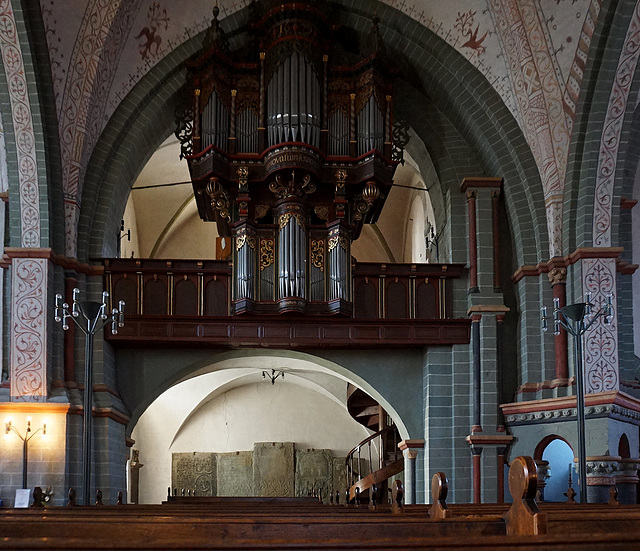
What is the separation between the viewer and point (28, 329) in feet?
45.6

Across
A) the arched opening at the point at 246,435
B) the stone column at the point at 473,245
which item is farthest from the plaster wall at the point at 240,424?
the stone column at the point at 473,245

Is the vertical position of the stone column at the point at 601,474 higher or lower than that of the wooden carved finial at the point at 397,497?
lower

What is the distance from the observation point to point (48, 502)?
→ 13180 mm

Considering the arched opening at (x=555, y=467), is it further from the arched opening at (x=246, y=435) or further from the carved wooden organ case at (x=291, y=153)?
the arched opening at (x=246, y=435)

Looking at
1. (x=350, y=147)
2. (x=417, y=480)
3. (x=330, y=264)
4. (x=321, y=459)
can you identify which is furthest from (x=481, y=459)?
(x=321, y=459)

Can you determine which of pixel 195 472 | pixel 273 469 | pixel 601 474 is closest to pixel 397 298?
pixel 601 474

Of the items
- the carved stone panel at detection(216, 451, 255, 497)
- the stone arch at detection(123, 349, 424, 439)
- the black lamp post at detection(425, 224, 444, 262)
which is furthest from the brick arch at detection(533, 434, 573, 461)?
the carved stone panel at detection(216, 451, 255, 497)

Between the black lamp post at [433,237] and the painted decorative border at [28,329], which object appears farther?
the black lamp post at [433,237]

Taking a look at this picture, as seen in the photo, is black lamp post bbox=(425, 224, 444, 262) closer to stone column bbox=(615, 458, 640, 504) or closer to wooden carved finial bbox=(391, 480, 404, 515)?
stone column bbox=(615, 458, 640, 504)

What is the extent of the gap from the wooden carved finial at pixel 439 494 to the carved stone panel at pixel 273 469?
20.2 metres

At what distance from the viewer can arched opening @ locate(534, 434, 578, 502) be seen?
1459cm

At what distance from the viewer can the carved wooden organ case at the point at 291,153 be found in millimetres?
14773

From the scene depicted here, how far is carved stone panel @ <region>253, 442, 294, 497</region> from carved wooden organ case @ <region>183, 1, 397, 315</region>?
1071 cm

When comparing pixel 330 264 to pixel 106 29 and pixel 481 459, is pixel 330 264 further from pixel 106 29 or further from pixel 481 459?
pixel 106 29
